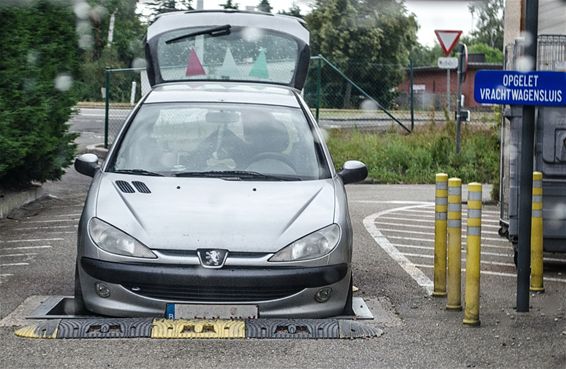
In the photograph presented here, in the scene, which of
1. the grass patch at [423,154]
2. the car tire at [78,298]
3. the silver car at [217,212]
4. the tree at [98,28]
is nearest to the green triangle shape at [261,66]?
the tree at [98,28]

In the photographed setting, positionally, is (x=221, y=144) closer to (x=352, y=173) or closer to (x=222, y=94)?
(x=222, y=94)

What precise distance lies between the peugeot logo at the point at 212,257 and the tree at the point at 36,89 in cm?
517

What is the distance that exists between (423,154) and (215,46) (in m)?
5.63

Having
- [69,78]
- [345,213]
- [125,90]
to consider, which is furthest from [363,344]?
[125,90]

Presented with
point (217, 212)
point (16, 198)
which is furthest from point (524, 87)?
point (16, 198)

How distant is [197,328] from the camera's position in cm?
625

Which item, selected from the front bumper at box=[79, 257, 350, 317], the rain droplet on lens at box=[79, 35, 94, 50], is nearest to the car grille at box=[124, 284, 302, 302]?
the front bumper at box=[79, 257, 350, 317]

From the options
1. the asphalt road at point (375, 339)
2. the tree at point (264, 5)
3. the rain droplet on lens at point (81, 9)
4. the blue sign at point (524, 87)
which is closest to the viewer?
the asphalt road at point (375, 339)

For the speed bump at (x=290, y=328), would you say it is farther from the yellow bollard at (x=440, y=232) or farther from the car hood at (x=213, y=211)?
the yellow bollard at (x=440, y=232)

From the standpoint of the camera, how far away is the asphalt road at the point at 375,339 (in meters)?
5.73

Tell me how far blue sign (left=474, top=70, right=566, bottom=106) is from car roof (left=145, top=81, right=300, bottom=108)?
1.55m

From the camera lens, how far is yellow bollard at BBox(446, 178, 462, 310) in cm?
714

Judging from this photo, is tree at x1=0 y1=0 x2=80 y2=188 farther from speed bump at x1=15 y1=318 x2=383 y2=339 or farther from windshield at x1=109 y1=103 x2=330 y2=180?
speed bump at x1=15 y1=318 x2=383 y2=339

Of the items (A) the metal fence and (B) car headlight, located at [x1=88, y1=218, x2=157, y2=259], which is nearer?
(B) car headlight, located at [x1=88, y1=218, x2=157, y2=259]
